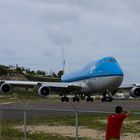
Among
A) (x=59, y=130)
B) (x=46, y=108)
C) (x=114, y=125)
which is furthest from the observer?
(x=46, y=108)

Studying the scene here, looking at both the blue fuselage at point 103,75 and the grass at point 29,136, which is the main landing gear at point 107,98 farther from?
the grass at point 29,136

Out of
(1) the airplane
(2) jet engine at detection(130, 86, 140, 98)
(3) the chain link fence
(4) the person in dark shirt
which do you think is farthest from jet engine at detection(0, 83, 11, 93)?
(4) the person in dark shirt

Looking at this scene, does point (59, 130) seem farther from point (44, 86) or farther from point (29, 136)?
point (44, 86)

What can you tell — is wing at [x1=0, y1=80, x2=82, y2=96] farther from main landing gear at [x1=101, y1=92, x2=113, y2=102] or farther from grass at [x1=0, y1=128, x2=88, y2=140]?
grass at [x1=0, y1=128, x2=88, y2=140]

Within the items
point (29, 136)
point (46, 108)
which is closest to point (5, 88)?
point (46, 108)

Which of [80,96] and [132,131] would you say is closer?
[132,131]

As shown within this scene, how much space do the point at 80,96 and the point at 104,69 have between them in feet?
37.6

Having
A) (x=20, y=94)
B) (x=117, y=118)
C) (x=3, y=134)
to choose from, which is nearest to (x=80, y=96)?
(x=20, y=94)

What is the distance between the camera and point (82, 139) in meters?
18.1

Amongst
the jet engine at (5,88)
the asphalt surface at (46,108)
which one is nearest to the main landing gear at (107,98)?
the jet engine at (5,88)

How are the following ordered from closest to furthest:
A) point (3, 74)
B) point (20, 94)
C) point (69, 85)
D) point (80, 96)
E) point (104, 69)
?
1. point (104, 69)
2. point (69, 85)
3. point (80, 96)
4. point (20, 94)
5. point (3, 74)

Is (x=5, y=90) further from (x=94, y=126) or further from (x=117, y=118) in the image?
(x=117, y=118)

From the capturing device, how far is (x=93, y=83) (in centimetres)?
5022

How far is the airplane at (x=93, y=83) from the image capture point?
48000 mm
